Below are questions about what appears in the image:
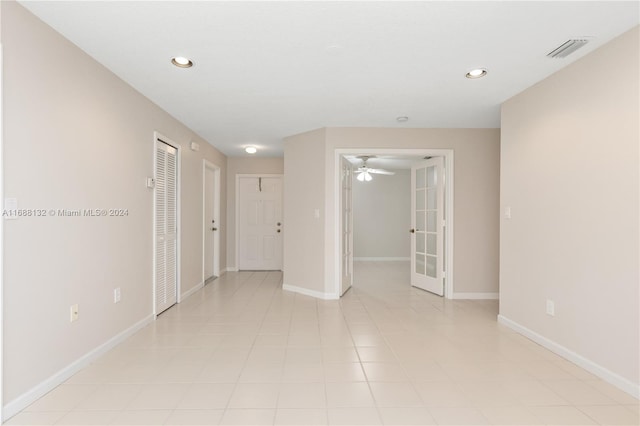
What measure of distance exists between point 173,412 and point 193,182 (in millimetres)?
3500

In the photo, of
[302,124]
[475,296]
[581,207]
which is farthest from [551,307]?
[302,124]

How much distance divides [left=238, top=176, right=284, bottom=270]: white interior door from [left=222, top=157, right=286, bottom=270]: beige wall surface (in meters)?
0.12

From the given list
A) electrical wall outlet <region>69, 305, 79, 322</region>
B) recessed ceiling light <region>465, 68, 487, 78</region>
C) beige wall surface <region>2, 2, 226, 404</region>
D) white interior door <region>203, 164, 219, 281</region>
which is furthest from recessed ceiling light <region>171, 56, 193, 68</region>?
white interior door <region>203, 164, 219, 281</region>

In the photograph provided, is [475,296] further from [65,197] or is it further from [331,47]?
[65,197]

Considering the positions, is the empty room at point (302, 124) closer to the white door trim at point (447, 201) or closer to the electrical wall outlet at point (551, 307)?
the electrical wall outlet at point (551, 307)

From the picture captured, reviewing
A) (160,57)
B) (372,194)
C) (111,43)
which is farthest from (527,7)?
(372,194)

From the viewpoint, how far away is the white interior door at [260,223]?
7.27 meters

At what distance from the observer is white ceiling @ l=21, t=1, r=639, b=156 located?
2.10m

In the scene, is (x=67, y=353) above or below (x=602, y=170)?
below

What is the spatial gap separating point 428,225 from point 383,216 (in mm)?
3689

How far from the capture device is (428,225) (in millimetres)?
5367

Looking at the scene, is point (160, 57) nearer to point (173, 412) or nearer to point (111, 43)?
point (111, 43)

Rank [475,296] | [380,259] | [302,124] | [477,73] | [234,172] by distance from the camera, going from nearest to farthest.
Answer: [477,73], [302,124], [475,296], [234,172], [380,259]

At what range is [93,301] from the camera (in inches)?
110
